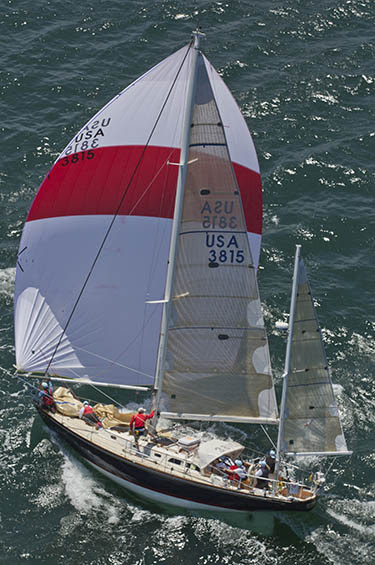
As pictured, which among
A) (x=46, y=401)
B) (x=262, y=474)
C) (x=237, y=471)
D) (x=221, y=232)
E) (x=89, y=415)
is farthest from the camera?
(x=46, y=401)

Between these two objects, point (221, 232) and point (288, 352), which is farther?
point (288, 352)

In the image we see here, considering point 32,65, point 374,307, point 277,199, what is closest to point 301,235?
point 277,199

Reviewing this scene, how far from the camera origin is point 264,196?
5047 cm

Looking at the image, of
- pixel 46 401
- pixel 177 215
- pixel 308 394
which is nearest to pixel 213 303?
pixel 177 215

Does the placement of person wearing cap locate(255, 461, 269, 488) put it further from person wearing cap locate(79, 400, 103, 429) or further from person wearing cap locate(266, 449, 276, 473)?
person wearing cap locate(79, 400, 103, 429)

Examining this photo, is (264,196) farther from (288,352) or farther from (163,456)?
(163,456)

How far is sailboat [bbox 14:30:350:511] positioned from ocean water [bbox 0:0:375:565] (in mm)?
Answer: 1539

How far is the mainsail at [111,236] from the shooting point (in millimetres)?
34219

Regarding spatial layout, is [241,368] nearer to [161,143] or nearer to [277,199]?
[161,143]

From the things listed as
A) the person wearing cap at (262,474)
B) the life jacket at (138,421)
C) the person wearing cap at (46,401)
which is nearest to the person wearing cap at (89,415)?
the person wearing cap at (46,401)

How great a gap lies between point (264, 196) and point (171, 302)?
19332 mm

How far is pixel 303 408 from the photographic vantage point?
32.9m

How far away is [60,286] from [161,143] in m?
7.32

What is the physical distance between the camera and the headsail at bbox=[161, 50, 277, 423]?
31.0 m
